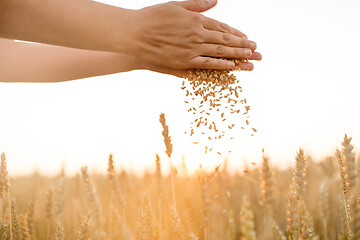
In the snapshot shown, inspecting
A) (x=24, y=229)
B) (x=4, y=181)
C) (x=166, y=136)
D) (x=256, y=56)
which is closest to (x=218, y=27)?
(x=256, y=56)

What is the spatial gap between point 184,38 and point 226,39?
1.01 feet

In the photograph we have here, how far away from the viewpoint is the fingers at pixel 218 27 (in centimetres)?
239

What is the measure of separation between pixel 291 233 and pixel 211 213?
0.40 m

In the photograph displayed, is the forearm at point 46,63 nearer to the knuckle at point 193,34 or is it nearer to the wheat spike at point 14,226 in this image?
the knuckle at point 193,34

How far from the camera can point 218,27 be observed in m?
2.46

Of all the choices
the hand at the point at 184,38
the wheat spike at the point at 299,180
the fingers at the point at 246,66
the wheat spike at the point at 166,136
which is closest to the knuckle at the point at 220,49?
the hand at the point at 184,38

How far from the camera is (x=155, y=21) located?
7.36 ft

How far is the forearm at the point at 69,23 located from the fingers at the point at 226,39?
0.50 metres

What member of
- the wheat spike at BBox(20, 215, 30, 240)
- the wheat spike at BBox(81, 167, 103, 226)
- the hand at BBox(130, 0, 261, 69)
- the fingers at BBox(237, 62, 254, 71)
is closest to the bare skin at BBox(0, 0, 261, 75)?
the hand at BBox(130, 0, 261, 69)

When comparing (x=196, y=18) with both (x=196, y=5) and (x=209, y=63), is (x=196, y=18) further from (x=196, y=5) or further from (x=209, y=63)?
(x=209, y=63)

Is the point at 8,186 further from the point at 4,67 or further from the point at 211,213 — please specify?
the point at 4,67

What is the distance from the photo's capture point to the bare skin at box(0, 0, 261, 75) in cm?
198

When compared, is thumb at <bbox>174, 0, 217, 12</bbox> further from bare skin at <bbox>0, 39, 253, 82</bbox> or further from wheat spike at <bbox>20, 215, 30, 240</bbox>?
wheat spike at <bbox>20, 215, 30, 240</bbox>

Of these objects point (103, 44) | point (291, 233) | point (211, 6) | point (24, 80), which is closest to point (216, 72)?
point (211, 6)
